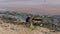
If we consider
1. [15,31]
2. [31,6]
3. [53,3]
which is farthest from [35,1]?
[15,31]

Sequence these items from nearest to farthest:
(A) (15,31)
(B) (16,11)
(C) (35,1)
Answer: (A) (15,31) → (B) (16,11) → (C) (35,1)

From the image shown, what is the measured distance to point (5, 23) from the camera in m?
1.10

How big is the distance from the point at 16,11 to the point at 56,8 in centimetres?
41

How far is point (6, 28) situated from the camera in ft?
3.51

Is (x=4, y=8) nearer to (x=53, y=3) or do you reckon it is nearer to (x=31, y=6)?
(x=31, y=6)

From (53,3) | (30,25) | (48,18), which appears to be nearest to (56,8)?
(53,3)

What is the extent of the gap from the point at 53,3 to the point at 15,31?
20.3 inches

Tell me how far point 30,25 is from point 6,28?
0.71ft

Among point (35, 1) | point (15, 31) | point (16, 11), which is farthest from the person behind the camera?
point (35, 1)

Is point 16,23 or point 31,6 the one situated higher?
point 31,6

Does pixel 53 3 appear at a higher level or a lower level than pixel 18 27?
higher

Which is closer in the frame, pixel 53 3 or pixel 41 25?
pixel 41 25

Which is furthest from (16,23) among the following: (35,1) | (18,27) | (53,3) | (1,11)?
(53,3)

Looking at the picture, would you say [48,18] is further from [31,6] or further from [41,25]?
[31,6]
